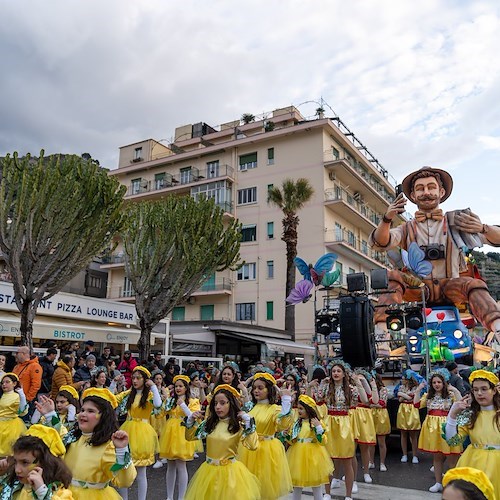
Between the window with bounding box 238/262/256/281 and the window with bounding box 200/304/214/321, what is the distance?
2758 mm

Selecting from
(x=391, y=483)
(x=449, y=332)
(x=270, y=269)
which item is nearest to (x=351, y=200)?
(x=270, y=269)

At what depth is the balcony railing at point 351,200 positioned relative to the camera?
3331 cm

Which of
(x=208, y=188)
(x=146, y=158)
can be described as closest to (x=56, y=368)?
(x=208, y=188)

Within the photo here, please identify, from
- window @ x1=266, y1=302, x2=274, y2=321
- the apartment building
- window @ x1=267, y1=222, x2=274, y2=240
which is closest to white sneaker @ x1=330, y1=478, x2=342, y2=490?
the apartment building

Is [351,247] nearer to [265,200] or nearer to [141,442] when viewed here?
[265,200]

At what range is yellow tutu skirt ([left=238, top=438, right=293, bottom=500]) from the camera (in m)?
5.66

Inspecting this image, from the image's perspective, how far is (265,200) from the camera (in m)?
34.8

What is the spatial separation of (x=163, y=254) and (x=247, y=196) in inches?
700

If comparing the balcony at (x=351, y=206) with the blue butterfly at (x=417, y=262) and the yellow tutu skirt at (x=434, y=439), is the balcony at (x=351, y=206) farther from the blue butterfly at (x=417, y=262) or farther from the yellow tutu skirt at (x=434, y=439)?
the yellow tutu skirt at (x=434, y=439)

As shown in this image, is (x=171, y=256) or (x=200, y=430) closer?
(x=200, y=430)

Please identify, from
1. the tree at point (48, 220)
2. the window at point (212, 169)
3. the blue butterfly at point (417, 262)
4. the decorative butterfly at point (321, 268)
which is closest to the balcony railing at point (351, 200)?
the window at point (212, 169)

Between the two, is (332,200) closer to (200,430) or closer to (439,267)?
(439,267)

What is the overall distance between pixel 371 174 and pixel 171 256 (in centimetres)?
2539

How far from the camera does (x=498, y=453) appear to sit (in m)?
4.87
